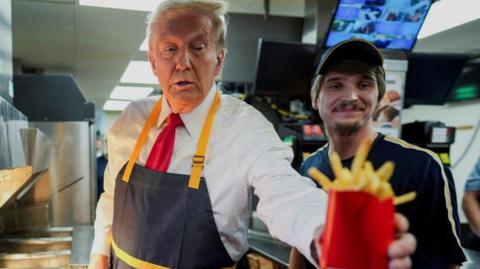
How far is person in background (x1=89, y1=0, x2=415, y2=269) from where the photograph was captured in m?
1.20

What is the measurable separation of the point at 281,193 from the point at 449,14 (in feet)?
13.9

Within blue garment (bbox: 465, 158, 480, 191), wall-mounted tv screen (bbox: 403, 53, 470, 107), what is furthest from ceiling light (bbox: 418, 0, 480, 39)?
blue garment (bbox: 465, 158, 480, 191)

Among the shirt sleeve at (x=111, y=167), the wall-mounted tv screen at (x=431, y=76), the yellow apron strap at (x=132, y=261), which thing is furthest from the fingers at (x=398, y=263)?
the wall-mounted tv screen at (x=431, y=76)

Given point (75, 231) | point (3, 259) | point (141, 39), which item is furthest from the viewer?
point (141, 39)

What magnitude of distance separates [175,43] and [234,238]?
0.62 metres

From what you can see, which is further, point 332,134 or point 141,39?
point 141,39

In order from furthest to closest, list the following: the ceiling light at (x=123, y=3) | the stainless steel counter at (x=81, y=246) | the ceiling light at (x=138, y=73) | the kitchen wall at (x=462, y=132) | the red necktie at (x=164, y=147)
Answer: the ceiling light at (x=138, y=73) < the kitchen wall at (x=462, y=132) < the ceiling light at (x=123, y=3) < the stainless steel counter at (x=81, y=246) < the red necktie at (x=164, y=147)

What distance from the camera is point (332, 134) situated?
1498 millimetres

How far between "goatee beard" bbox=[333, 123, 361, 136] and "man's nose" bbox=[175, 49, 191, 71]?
22.4 inches

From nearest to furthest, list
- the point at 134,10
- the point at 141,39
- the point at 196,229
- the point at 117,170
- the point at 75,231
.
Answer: the point at 196,229, the point at 117,170, the point at 75,231, the point at 134,10, the point at 141,39

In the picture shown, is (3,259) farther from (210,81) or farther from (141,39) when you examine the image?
(141,39)

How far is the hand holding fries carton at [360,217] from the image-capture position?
0.54 meters

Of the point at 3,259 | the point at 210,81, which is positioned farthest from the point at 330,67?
the point at 3,259

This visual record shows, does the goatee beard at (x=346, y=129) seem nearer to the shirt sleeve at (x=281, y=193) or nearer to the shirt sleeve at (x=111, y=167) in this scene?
the shirt sleeve at (x=281, y=193)
